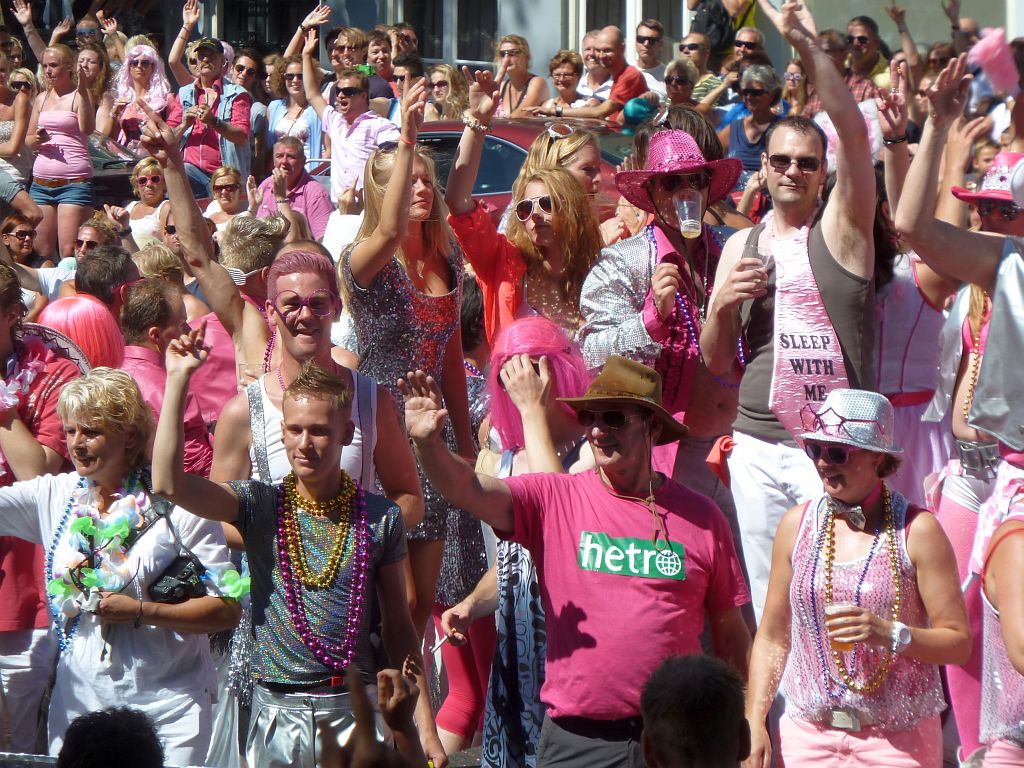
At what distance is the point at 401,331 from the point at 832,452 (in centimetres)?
194

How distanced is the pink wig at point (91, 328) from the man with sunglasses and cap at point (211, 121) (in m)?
5.75

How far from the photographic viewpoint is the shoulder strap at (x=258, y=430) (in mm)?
4246

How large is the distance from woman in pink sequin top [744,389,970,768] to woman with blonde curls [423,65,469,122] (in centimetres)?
792

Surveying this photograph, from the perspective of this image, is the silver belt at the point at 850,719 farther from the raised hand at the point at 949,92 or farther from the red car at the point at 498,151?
the red car at the point at 498,151

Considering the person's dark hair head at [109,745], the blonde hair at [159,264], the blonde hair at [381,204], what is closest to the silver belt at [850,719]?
the person's dark hair head at [109,745]

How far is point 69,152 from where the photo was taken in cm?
1083

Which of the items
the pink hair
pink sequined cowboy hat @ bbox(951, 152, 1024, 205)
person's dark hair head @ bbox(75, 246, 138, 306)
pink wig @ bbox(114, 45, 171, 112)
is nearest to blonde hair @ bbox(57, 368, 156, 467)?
the pink hair

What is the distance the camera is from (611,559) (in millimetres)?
3688

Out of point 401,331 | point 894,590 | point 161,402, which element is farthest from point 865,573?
point 161,402

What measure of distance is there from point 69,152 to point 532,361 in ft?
24.4

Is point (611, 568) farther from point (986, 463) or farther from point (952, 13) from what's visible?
point (952, 13)

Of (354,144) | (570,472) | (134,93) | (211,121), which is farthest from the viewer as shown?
(134,93)

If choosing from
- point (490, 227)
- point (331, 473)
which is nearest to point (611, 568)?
point (331, 473)

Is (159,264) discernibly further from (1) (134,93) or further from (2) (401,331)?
(1) (134,93)
